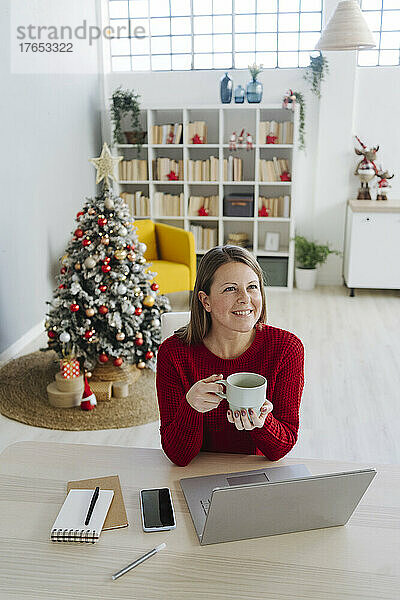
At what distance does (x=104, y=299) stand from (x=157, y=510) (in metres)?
2.48

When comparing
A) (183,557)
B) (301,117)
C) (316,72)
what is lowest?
(183,557)

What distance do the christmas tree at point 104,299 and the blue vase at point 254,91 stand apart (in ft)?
8.03

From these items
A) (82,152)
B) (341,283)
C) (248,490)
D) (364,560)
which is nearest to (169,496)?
(248,490)

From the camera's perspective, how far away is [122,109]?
6.03 m

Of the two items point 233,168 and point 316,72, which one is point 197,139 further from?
point 316,72

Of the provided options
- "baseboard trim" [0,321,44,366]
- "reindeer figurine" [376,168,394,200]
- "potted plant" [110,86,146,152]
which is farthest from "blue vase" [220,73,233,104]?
"baseboard trim" [0,321,44,366]

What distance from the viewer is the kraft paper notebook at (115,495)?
1.35 metres

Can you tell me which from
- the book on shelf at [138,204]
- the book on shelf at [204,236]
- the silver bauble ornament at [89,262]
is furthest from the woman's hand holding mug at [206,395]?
the book on shelf at [138,204]

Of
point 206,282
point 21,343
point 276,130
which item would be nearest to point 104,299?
point 21,343

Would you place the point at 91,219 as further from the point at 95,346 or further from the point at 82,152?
the point at 82,152

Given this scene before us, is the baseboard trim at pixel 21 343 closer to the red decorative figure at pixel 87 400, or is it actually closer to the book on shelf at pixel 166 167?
the red decorative figure at pixel 87 400

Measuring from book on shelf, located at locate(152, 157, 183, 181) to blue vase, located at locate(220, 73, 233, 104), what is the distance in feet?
2.34

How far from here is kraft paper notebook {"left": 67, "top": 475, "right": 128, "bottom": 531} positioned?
1346 millimetres

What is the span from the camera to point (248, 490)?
3.92 ft
